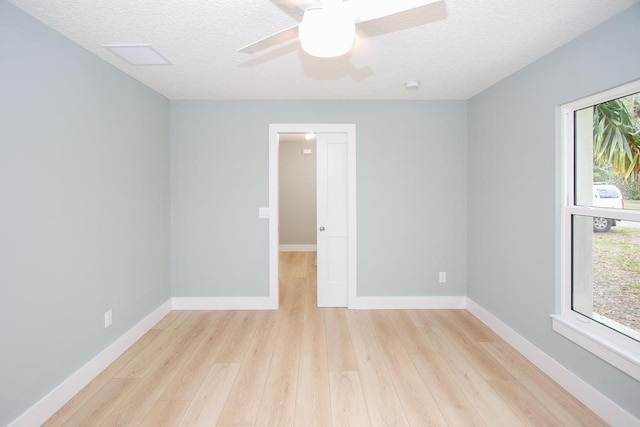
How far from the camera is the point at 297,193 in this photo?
7.66 metres

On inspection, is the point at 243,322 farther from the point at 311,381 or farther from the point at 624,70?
the point at 624,70

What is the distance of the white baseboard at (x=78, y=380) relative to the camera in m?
1.92

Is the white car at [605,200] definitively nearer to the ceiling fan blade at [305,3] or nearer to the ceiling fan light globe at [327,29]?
the ceiling fan light globe at [327,29]

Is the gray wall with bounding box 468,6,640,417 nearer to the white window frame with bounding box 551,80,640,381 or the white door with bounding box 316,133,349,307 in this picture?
the white window frame with bounding box 551,80,640,381

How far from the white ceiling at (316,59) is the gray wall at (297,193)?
13.7ft

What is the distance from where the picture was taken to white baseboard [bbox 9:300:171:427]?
6.29ft

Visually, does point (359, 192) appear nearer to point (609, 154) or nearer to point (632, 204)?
point (609, 154)

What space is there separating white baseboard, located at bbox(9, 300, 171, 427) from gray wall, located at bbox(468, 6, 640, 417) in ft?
11.1

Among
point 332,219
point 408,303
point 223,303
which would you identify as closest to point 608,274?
point 408,303

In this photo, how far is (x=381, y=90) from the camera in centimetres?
343

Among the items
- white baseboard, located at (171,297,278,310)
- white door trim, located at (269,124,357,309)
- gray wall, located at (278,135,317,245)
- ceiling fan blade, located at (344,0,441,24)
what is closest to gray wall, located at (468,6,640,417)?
white door trim, located at (269,124,357,309)

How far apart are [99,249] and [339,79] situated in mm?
2476

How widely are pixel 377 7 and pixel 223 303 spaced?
3.41 meters

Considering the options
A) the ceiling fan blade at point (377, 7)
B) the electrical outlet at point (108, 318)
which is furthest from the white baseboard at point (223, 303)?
the ceiling fan blade at point (377, 7)
